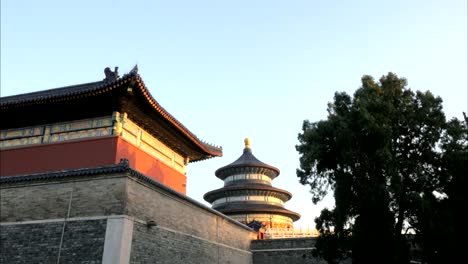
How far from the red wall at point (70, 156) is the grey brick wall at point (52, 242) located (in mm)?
2343

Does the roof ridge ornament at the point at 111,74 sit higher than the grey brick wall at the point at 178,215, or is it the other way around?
the roof ridge ornament at the point at 111,74

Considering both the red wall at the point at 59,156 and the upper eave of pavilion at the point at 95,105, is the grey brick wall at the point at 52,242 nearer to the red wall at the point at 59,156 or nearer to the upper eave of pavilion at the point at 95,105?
the red wall at the point at 59,156

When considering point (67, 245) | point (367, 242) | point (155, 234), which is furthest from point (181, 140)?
point (367, 242)

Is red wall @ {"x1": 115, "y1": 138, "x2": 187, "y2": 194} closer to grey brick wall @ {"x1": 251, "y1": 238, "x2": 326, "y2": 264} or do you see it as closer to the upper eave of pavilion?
the upper eave of pavilion

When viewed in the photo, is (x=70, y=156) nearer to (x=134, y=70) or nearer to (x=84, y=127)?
(x=84, y=127)

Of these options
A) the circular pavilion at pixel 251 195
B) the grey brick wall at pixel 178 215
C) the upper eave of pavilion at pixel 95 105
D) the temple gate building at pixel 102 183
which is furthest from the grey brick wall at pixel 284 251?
the upper eave of pavilion at pixel 95 105

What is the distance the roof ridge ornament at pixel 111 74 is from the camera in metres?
13.4

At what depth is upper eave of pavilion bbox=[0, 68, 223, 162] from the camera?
13219 millimetres

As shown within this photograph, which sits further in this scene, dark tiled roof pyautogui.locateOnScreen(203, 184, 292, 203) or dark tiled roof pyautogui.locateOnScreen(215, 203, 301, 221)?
dark tiled roof pyautogui.locateOnScreen(203, 184, 292, 203)

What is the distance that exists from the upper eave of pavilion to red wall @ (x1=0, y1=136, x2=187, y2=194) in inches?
40.3

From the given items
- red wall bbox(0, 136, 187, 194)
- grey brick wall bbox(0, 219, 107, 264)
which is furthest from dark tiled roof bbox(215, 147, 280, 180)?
grey brick wall bbox(0, 219, 107, 264)

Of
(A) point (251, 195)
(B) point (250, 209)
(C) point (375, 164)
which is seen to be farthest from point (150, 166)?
(A) point (251, 195)

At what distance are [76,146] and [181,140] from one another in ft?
15.7

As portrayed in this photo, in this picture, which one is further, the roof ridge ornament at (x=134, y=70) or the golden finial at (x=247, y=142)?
the golden finial at (x=247, y=142)
